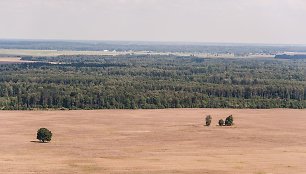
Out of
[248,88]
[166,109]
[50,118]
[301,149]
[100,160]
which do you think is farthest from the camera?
[248,88]

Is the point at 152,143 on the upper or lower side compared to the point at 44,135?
lower

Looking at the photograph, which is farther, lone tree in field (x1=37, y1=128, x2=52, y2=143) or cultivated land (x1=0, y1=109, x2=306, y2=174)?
lone tree in field (x1=37, y1=128, x2=52, y2=143)

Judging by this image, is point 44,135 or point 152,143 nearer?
point 44,135

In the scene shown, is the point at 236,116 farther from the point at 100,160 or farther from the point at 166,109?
the point at 100,160

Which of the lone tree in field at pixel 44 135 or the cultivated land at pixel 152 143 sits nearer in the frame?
the cultivated land at pixel 152 143

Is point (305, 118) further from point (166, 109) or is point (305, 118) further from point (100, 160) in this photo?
point (100, 160)

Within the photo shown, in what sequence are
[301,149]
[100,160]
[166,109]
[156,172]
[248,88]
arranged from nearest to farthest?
[156,172] → [100,160] → [301,149] → [166,109] → [248,88]

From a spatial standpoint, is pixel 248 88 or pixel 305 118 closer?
pixel 305 118

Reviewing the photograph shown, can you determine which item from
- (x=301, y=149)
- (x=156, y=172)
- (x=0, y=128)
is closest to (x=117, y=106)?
(x=0, y=128)
